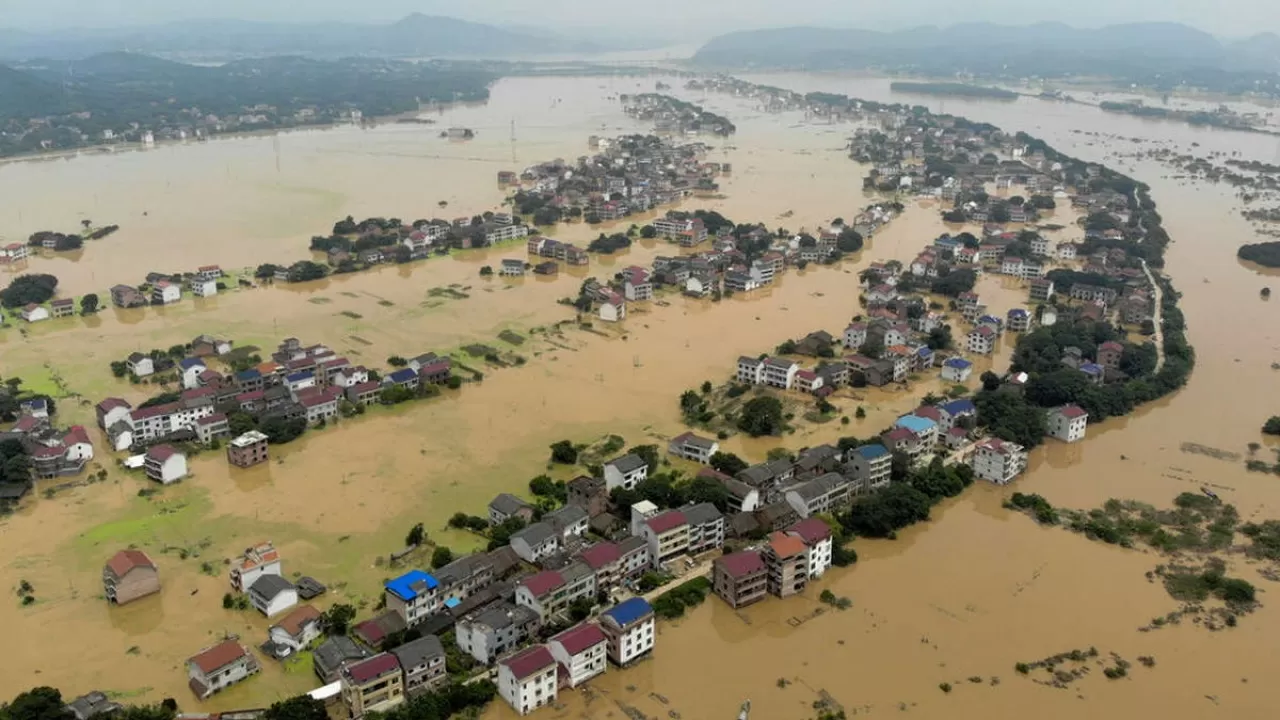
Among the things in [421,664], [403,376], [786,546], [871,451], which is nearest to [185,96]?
[403,376]

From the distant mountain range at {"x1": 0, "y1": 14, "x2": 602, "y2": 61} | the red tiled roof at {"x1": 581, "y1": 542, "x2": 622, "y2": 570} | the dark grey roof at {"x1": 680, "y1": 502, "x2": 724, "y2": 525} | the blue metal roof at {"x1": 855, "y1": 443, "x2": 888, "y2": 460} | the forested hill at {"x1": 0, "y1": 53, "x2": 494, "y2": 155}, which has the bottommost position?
the red tiled roof at {"x1": 581, "y1": 542, "x2": 622, "y2": 570}

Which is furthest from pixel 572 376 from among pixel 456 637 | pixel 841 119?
pixel 841 119

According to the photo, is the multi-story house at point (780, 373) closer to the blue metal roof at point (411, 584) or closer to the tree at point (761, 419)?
the tree at point (761, 419)

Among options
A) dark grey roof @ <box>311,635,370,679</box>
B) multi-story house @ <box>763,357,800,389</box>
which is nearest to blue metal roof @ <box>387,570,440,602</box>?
dark grey roof @ <box>311,635,370,679</box>

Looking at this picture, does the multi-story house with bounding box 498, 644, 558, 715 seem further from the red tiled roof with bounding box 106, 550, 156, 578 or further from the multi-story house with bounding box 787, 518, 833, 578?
the red tiled roof with bounding box 106, 550, 156, 578

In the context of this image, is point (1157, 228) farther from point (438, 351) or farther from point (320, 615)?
point (320, 615)

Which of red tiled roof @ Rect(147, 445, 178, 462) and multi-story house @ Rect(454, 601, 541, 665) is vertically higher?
red tiled roof @ Rect(147, 445, 178, 462)

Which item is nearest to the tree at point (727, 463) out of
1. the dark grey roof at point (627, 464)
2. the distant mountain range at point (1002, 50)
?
the dark grey roof at point (627, 464)
